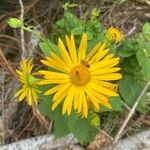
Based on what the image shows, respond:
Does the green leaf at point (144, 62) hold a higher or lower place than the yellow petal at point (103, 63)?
lower

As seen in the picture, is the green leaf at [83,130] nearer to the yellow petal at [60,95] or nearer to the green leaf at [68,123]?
the green leaf at [68,123]

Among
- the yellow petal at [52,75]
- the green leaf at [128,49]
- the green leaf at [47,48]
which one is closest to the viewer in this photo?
the yellow petal at [52,75]

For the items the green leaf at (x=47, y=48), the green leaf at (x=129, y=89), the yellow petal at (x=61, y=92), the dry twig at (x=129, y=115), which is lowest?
the dry twig at (x=129, y=115)

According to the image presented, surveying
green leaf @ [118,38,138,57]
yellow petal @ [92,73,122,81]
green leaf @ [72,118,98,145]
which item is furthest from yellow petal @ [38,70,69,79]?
green leaf @ [118,38,138,57]

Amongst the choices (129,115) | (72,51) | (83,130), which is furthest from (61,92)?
(129,115)

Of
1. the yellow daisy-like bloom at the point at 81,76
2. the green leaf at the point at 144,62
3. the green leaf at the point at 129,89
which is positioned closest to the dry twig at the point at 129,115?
the green leaf at the point at 129,89

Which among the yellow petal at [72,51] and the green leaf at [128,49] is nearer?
the yellow petal at [72,51]

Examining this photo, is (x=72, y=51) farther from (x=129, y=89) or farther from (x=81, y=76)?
(x=129, y=89)

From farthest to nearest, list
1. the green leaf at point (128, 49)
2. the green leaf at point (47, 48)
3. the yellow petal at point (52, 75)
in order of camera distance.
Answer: the green leaf at point (128, 49) → the green leaf at point (47, 48) → the yellow petal at point (52, 75)

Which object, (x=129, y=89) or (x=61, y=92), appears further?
(x=129, y=89)

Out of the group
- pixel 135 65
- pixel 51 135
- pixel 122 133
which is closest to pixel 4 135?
pixel 51 135
